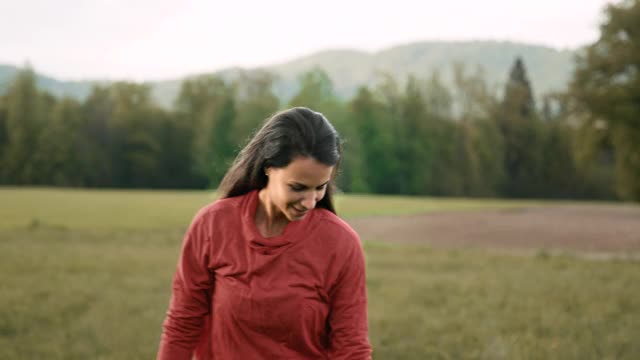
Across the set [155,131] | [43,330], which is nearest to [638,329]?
[43,330]

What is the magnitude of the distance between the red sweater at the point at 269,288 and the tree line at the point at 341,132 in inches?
2235

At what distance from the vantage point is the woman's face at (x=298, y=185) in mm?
2564

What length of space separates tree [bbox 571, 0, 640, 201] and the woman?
107 ft

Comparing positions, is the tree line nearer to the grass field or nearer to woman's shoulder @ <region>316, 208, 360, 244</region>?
the grass field

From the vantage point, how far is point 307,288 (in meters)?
2.72

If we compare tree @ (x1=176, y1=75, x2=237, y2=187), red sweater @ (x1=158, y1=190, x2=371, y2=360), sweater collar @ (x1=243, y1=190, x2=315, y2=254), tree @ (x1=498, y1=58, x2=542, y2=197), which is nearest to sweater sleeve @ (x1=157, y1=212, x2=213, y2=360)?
red sweater @ (x1=158, y1=190, x2=371, y2=360)

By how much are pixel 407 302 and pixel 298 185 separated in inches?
266

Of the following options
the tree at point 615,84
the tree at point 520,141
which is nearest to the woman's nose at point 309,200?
the tree at point 615,84

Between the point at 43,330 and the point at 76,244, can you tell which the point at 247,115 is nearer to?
the point at 76,244

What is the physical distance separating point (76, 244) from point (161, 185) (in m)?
52.0

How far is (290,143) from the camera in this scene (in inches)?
102

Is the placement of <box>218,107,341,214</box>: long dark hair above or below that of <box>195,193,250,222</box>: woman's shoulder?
above

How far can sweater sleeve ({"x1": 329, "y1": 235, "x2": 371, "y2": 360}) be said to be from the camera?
8.99 feet

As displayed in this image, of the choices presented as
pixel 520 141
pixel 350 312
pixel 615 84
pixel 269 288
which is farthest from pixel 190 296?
pixel 520 141
